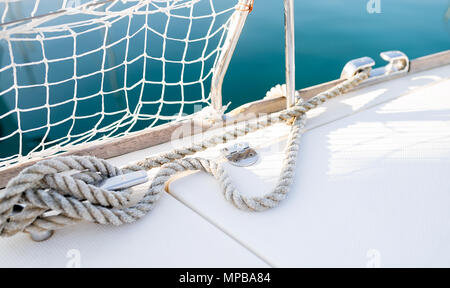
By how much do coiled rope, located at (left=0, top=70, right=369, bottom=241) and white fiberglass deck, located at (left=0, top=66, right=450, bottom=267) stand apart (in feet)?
0.09

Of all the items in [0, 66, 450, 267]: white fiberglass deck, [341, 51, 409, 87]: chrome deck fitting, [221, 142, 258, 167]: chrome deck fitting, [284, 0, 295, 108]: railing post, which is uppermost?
[284, 0, 295, 108]: railing post

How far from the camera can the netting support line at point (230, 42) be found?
105cm

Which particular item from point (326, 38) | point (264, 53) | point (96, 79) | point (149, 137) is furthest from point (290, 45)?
point (326, 38)

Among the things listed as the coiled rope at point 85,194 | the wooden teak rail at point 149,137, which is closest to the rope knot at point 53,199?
the coiled rope at point 85,194

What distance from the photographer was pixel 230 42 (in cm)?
110

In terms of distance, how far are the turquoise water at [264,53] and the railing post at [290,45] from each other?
192 centimetres

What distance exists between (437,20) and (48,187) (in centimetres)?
489

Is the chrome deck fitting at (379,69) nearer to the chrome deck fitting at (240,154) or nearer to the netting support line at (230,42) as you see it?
the netting support line at (230,42)

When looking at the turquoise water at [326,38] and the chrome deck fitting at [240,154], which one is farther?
the turquoise water at [326,38]

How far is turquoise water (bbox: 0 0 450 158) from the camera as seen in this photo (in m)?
2.88

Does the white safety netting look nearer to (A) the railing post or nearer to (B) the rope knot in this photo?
(A) the railing post

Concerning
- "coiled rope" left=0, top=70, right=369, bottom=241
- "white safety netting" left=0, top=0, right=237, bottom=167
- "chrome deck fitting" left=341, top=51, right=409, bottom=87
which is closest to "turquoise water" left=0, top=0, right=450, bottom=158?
"white safety netting" left=0, top=0, right=237, bottom=167

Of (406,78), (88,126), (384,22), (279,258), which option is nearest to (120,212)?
(279,258)

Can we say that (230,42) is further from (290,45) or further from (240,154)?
(240,154)
